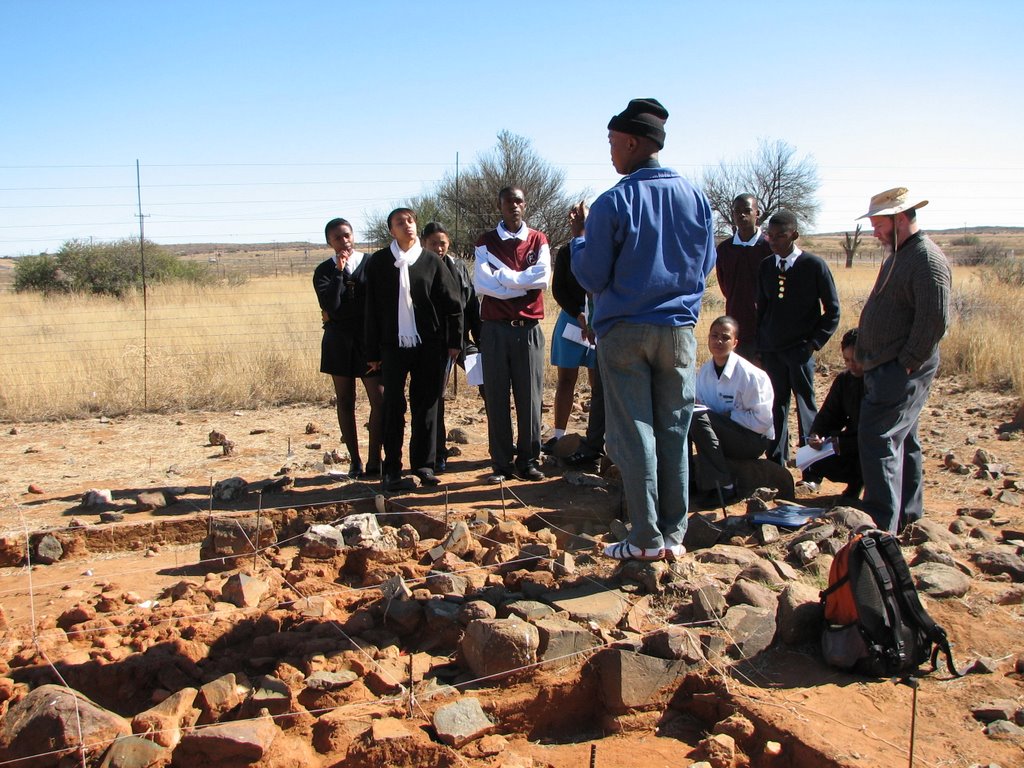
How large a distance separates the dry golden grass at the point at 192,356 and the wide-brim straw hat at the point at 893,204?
18.7ft

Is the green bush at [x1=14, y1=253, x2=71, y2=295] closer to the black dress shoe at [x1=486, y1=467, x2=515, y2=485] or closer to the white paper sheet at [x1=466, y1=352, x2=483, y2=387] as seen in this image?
the white paper sheet at [x1=466, y1=352, x2=483, y2=387]

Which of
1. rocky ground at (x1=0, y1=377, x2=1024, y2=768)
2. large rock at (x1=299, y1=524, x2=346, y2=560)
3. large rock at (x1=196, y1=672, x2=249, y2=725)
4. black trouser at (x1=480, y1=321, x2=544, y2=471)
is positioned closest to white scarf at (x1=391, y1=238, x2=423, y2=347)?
black trouser at (x1=480, y1=321, x2=544, y2=471)

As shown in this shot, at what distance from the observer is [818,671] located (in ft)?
11.6

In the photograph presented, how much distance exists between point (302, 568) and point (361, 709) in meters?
1.58

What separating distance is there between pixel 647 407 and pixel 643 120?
128cm

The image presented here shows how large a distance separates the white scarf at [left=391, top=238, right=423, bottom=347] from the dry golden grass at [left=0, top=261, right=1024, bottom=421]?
423 cm

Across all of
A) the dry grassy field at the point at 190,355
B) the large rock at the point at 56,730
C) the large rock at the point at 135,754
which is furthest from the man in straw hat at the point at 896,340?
the dry grassy field at the point at 190,355

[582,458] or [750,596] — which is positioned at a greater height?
[582,458]

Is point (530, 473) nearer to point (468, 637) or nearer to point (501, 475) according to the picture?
point (501, 475)

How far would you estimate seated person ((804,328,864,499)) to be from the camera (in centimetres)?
548

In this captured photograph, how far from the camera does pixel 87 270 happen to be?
76.4 feet

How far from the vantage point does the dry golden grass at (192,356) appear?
941 cm

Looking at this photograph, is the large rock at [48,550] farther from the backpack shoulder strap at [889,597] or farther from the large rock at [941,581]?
the large rock at [941,581]

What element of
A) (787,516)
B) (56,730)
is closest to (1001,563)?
(787,516)
